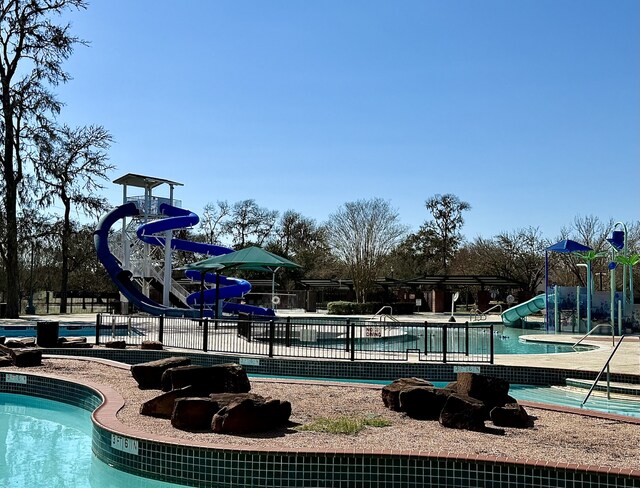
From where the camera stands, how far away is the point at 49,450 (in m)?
8.46

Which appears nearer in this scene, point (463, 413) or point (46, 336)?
point (463, 413)

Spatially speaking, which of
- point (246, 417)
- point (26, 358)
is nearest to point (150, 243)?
point (26, 358)

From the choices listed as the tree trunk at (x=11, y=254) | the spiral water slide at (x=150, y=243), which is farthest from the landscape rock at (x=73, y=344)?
the tree trunk at (x=11, y=254)

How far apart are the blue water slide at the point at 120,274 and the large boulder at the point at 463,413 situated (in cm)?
2382

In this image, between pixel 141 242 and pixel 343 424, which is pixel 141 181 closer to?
pixel 141 242

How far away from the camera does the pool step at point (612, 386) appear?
1155 cm

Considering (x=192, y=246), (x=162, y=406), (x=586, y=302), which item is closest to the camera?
(x=162, y=406)

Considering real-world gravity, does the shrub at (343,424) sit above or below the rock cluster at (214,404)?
below

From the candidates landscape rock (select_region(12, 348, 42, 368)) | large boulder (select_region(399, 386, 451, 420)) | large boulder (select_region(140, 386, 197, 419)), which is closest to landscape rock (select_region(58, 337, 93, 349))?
landscape rock (select_region(12, 348, 42, 368))

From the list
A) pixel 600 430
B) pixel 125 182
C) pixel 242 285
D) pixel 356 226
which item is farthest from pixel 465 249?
pixel 600 430

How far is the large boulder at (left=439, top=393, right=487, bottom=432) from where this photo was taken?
24.7 feet

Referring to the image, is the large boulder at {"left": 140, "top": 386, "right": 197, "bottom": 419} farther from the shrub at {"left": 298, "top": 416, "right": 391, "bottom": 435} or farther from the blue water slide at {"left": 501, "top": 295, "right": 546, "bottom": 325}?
the blue water slide at {"left": 501, "top": 295, "right": 546, "bottom": 325}

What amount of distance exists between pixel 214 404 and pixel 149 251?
95.5ft

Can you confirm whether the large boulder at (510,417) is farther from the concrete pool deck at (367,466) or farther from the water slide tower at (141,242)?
the water slide tower at (141,242)
